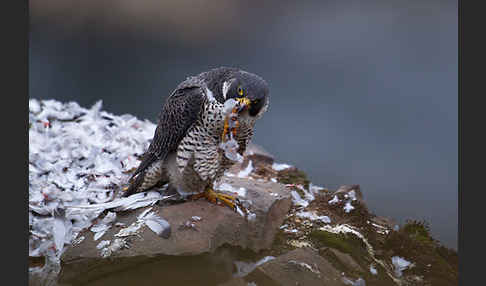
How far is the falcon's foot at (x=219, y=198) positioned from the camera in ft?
9.72

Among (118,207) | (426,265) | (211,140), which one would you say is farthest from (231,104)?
(426,265)

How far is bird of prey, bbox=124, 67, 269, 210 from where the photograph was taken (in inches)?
98.0

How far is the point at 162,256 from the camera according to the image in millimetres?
2498

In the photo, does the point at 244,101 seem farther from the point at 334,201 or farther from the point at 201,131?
the point at 334,201

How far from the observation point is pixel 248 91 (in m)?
2.42

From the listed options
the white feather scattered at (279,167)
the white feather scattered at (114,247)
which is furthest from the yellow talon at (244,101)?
the white feather scattered at (279,167)

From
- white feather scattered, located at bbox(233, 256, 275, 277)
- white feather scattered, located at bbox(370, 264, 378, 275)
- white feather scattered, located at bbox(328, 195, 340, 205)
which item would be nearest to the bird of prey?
white feather scattered, located at bbox(233, 256, 275, 277)

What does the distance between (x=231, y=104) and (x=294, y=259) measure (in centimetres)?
102

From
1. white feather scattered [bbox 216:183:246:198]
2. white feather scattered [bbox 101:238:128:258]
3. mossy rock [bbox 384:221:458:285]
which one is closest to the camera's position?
white feather scattered [bbox 101:238:128:258]

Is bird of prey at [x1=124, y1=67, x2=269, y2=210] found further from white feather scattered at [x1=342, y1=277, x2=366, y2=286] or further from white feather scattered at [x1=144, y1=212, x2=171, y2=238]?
white feather scattered at [x1=342, y1=277, x2=366, y2=286]

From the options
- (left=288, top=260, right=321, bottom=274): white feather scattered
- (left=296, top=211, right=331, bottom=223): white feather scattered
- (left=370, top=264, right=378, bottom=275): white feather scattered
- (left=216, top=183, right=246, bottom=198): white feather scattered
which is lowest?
(left=370, top=264, right=378, bottom=275): white feather scattered

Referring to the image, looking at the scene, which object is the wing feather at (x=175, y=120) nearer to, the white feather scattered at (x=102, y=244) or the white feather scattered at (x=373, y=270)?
the white feather scattered at (x=102, y=244)

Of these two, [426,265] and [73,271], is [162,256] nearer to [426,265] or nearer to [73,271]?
[73,271]

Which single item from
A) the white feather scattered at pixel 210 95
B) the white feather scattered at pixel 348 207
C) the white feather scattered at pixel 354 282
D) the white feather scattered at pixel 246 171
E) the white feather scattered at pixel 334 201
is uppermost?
the white feather scattered at pixel 210 95
